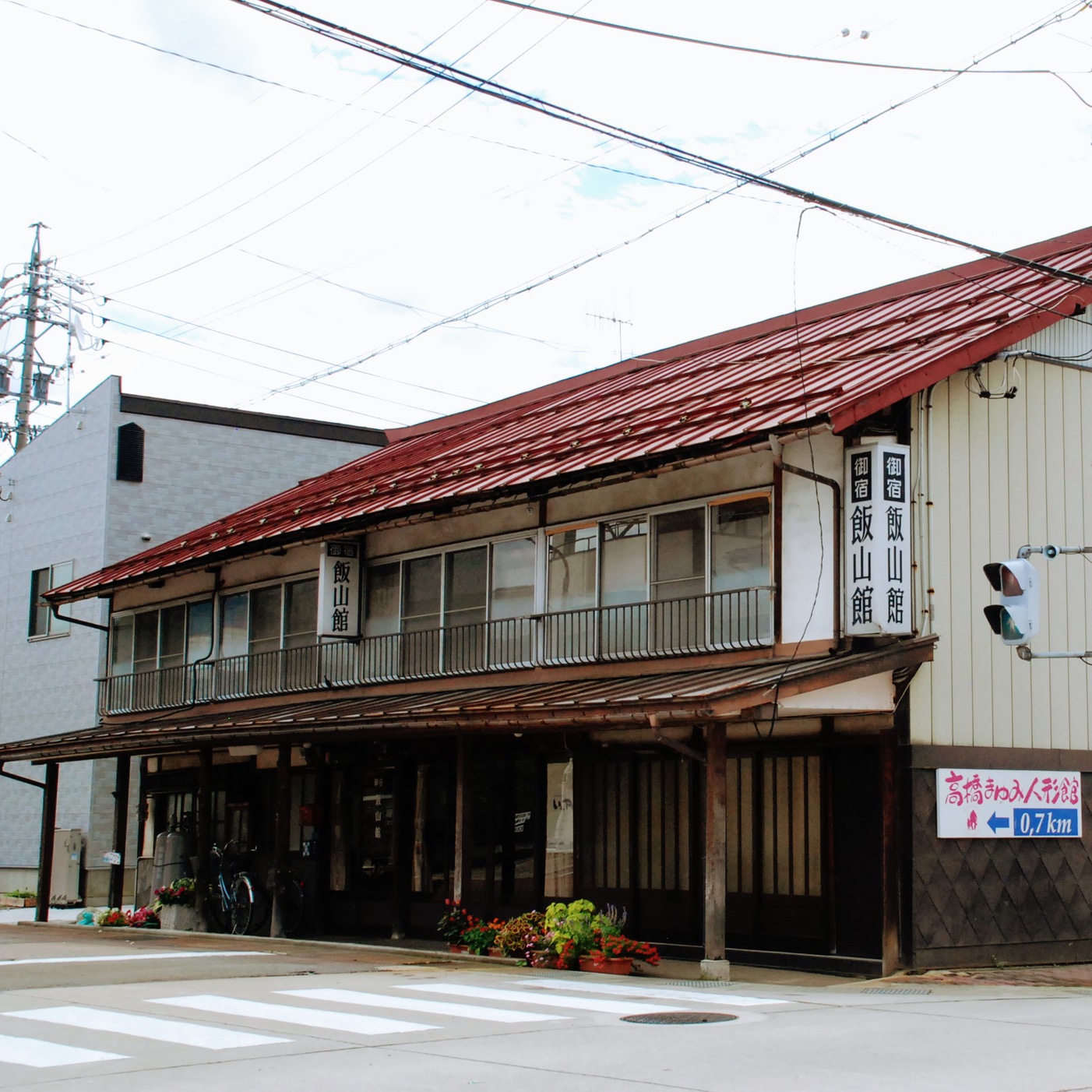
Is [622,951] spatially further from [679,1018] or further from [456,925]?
[679,1018]

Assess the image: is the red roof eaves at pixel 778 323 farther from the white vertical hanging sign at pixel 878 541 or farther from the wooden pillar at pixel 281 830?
the wooden pillar at pixel 281 830

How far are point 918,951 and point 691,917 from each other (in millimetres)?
3025

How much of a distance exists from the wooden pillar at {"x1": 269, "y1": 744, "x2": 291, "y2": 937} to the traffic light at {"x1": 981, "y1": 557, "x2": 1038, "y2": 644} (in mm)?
10794

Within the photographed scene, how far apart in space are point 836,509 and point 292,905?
1104 centimetres

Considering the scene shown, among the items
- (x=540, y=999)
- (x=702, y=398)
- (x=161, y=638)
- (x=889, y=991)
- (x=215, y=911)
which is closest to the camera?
(x=540, y=999)

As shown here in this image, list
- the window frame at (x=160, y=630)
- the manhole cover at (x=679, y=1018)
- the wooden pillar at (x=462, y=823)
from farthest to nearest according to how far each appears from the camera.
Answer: the window frame at (x=160, y=630) → the wooden pillar at (x=462, y=823) → the manhole cover at (x=679, y=1018)

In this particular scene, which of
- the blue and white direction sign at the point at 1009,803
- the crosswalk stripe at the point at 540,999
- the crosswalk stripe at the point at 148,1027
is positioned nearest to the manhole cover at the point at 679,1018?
the crosswalk stripe at the point at 540,999

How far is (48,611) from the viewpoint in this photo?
32656 millimetres

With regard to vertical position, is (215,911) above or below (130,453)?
below

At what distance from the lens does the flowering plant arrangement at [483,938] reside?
16.8 metres

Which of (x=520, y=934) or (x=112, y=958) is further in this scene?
(x=112, y=958)

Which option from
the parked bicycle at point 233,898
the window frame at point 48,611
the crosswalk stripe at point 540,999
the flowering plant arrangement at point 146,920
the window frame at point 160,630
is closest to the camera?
the crosswalk stripe at point 540,999

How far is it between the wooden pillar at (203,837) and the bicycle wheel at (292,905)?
1.42 m

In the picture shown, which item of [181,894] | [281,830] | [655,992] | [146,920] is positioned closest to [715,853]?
[655,992]
